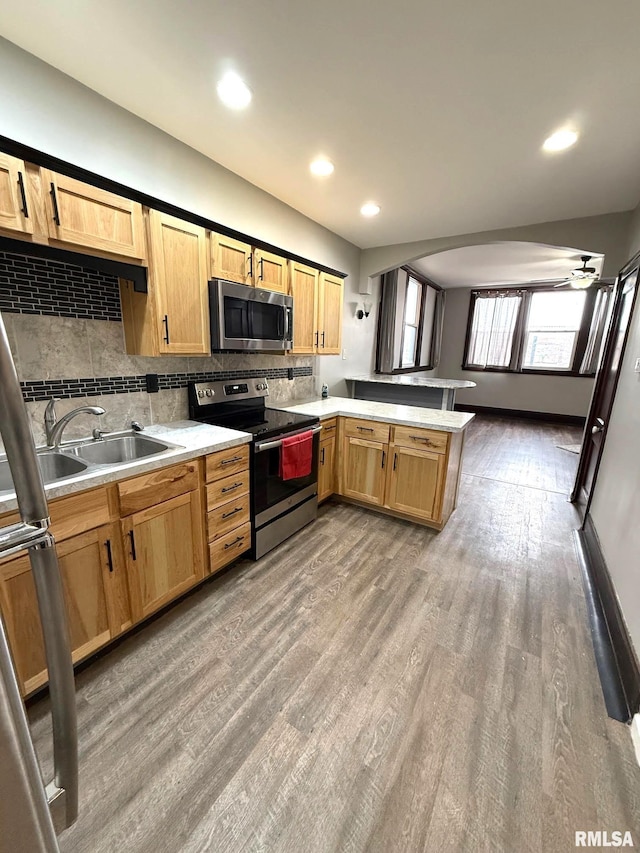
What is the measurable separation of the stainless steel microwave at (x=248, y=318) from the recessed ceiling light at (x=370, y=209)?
3.77 feet

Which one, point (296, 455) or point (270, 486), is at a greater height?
point (296, 455)

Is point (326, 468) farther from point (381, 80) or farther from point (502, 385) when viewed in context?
point (502, 385)

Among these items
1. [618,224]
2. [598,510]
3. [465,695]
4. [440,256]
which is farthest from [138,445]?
[440,256]

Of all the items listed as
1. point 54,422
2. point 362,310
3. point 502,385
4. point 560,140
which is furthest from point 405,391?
point 502,385

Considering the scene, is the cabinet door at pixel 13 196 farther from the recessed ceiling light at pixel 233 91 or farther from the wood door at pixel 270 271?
the wood door at pixel 270 271

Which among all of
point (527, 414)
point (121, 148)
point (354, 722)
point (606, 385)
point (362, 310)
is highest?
point (121, 148)

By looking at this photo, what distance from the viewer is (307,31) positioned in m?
1.39

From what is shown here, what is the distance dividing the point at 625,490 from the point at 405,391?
2544 millimetres

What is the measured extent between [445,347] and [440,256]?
11.5 feet

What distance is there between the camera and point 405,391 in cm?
432

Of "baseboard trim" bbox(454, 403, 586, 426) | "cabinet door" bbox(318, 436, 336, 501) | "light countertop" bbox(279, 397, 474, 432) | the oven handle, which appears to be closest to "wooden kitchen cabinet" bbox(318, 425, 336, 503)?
"cabinet door" bbox(318, 436, 336, 501)

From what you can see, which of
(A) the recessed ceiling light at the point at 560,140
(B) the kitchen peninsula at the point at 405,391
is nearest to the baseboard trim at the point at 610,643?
(B) the kitchen peninsula at the point at 405,391

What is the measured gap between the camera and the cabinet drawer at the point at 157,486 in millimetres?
1561

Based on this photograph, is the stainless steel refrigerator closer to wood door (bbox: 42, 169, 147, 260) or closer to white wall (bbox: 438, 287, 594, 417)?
wood door (bbox: 42, 169, 147, 260)
